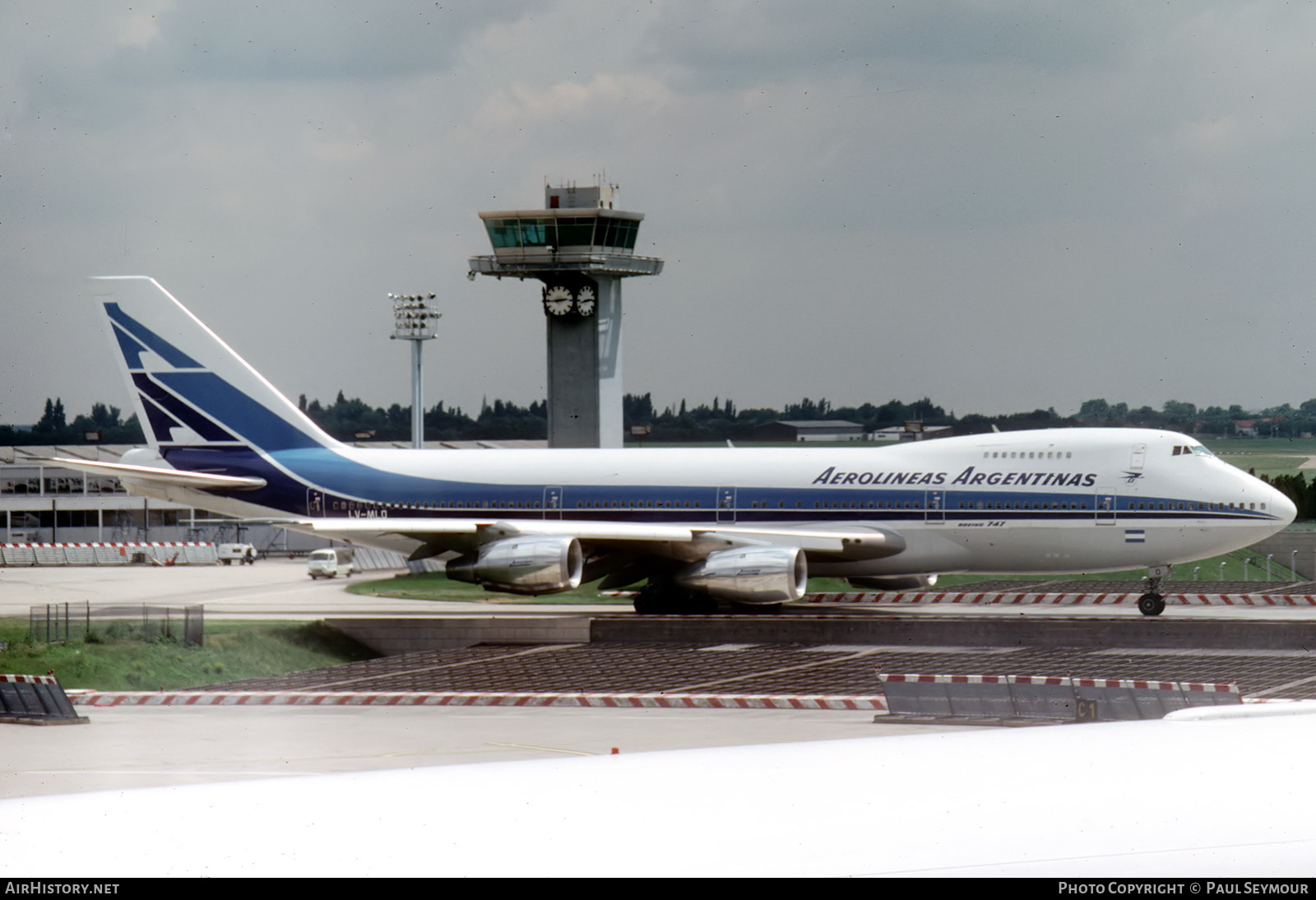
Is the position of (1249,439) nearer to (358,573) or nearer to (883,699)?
(883,699)

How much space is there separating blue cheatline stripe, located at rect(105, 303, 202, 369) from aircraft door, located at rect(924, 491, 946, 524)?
57.8 ft

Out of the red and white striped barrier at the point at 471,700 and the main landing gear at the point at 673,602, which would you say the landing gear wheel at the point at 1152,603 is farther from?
the red and white striped barrier at the point at 471,700

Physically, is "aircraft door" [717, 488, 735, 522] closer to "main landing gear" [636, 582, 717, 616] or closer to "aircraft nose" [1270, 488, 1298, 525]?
"main landing gear" [636, 582, 717, 616]

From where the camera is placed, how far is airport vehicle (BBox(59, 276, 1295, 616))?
28.8 meters

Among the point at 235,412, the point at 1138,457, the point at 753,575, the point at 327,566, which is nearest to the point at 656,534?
the point at 753,575

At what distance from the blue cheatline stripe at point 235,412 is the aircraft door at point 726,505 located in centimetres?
1027

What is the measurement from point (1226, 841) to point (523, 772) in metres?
2.36

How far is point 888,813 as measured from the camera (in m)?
4.27

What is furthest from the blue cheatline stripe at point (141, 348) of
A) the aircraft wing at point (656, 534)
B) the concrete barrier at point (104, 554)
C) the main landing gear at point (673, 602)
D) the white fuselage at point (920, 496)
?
the main landing gear at point (673, 602)

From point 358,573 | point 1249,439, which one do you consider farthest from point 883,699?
point 358,573

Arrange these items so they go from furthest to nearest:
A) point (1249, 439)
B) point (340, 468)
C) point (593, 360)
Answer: point (593, 360)
point (340, 468)
point (1249, 439)

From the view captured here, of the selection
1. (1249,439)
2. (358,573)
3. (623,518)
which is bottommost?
(358,573)

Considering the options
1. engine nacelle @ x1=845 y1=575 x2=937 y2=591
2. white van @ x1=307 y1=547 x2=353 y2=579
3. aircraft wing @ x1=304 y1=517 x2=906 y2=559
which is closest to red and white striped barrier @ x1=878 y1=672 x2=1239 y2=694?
aircraft wing @ x1=304 y1=517 x2=906 y2=559

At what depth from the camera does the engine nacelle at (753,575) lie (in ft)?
92.1
